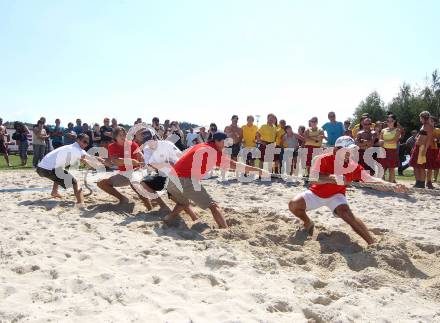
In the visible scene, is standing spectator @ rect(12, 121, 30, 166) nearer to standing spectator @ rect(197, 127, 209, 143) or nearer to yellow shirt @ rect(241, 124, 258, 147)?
standing spectator @ rect(197, 127, 209, 143)

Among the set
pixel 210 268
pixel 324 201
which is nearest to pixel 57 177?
pixel 210 268

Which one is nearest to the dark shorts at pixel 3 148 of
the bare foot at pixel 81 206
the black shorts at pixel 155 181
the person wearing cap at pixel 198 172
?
the bare foot at pixel 81 206

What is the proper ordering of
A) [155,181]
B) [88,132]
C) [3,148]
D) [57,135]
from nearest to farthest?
[155,181], [88,132], [3,148], [57,135]

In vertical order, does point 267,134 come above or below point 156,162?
above

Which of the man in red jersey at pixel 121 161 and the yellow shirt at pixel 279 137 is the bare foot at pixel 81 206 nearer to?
the man in red jersey at pixel 121 161

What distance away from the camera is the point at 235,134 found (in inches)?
458

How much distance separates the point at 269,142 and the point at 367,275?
24.3 ft

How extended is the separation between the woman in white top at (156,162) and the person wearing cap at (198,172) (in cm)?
74

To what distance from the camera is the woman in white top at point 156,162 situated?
22.9 feet

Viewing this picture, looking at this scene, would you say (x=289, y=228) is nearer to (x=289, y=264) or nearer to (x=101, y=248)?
(x=289, y=264)

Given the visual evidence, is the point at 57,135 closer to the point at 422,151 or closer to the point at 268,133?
the point at 268,133

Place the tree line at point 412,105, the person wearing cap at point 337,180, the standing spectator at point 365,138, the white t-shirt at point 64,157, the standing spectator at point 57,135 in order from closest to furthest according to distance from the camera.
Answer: the person wearing cap at point 337,180 → the white t-shirt at point 64,157 → the standing spectator at point 365,138 → the standing spectator at point 57,135 → the tree line at point 412,105

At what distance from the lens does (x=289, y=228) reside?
6.05m

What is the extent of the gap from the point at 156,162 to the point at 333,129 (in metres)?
5.30
